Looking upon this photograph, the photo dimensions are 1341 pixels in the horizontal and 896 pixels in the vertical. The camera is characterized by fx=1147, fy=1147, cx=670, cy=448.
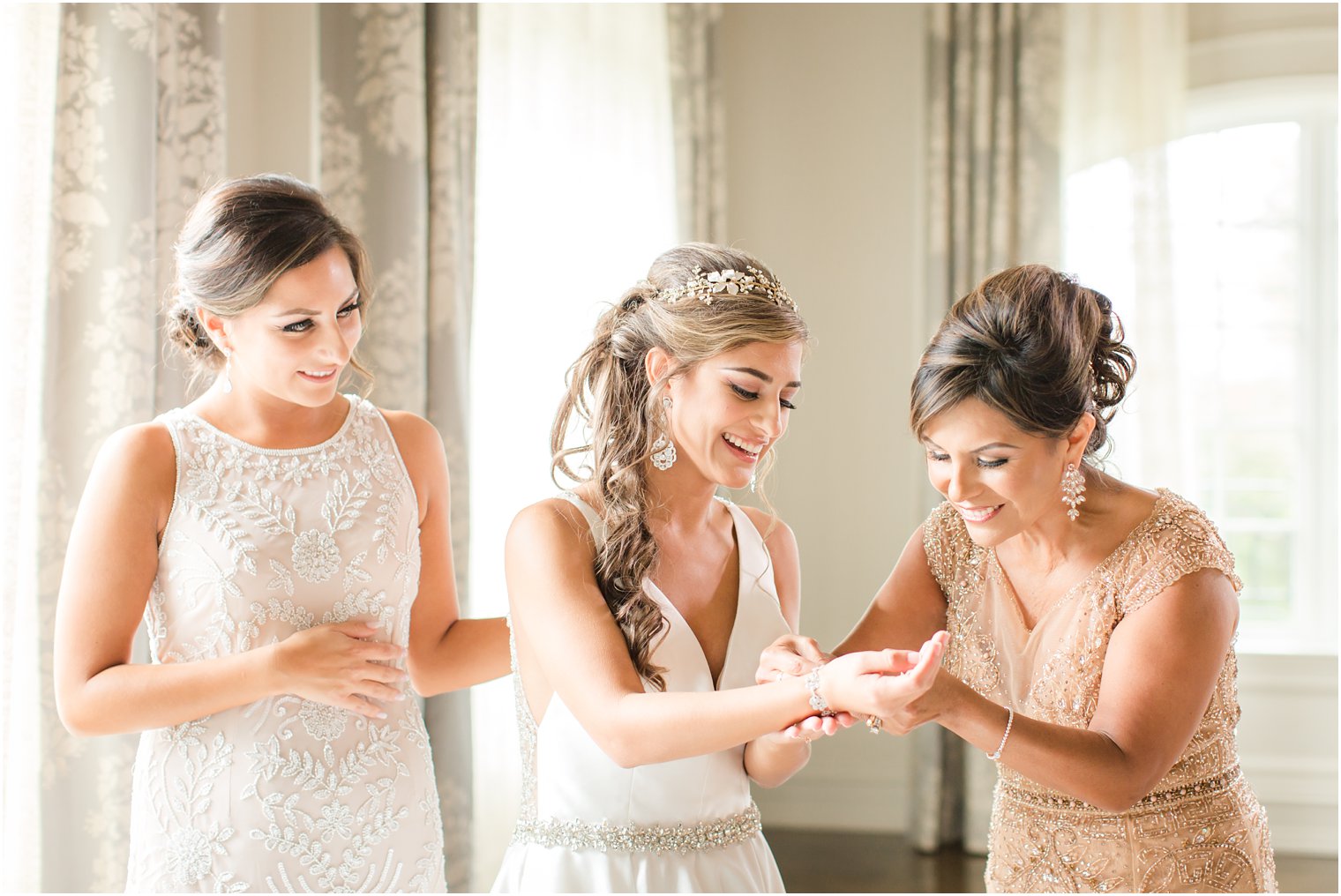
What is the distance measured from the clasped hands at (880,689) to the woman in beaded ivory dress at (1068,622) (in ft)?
0.15

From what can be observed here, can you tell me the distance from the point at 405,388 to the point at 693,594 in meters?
1.70

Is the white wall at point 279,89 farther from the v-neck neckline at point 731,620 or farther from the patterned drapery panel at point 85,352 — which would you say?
the v-neck neckline at point 731,620

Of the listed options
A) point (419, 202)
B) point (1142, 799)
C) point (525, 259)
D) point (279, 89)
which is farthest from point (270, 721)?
point (525, 259)

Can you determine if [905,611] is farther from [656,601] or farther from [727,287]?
[727,287]

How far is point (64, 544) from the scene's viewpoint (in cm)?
239

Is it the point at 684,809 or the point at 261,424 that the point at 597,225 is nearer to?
the point at 261,424

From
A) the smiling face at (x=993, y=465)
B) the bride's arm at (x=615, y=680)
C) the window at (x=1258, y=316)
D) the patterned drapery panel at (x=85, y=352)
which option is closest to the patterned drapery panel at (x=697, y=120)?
the window at (x=1258, y=316)

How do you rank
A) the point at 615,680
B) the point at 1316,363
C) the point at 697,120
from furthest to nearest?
1. the point at 1316,363
2. the point at 697,120
3. the point at 615,680

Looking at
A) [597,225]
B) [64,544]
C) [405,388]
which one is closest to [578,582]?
[64,544]

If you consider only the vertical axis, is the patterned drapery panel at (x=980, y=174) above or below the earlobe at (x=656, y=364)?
above

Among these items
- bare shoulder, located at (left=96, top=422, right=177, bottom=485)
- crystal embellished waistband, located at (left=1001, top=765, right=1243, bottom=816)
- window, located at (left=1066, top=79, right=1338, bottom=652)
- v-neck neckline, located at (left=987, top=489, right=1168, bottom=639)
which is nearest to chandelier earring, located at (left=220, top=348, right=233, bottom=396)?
bare shoulder, located at (left=96, top=422, right=177, bottom=485)

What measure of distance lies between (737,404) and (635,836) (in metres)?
0.71

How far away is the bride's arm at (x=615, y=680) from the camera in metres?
1.56

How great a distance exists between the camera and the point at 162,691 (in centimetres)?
181
